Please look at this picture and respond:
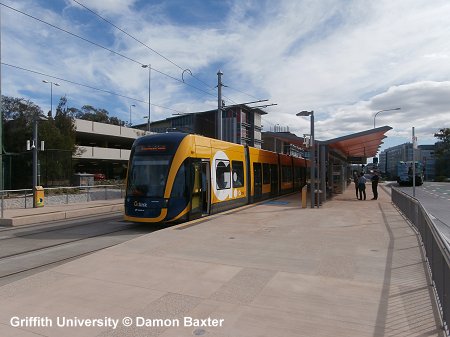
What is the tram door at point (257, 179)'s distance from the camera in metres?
19.5

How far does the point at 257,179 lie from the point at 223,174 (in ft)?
16.4

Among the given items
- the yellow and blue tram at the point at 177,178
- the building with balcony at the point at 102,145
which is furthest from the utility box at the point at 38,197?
the building with balcony at the point at 102,145

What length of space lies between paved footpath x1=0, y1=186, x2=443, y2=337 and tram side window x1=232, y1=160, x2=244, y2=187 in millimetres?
7226

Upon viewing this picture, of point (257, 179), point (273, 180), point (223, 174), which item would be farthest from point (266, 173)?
point (223, 174)

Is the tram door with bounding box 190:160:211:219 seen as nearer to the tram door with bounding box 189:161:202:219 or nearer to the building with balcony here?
the tram door with bounding box 189:161:202:219

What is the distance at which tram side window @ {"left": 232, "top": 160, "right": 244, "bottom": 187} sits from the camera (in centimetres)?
1655

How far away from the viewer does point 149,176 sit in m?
12.0

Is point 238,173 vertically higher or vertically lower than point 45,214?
higher

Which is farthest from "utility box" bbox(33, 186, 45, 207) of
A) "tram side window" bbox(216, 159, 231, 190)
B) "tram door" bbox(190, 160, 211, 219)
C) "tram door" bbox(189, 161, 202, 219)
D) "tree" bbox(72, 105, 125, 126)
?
"tree" bbox(72, 105, 125, 126)

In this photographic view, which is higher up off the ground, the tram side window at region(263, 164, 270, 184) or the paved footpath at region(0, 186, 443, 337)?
the tram side window at region(263, 164, 270, 184)

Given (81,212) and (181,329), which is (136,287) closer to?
(181,329)

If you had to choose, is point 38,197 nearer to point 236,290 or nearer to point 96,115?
point 236,290

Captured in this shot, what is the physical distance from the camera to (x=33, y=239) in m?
10.7

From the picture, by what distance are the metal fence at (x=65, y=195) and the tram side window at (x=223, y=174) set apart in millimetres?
7934
